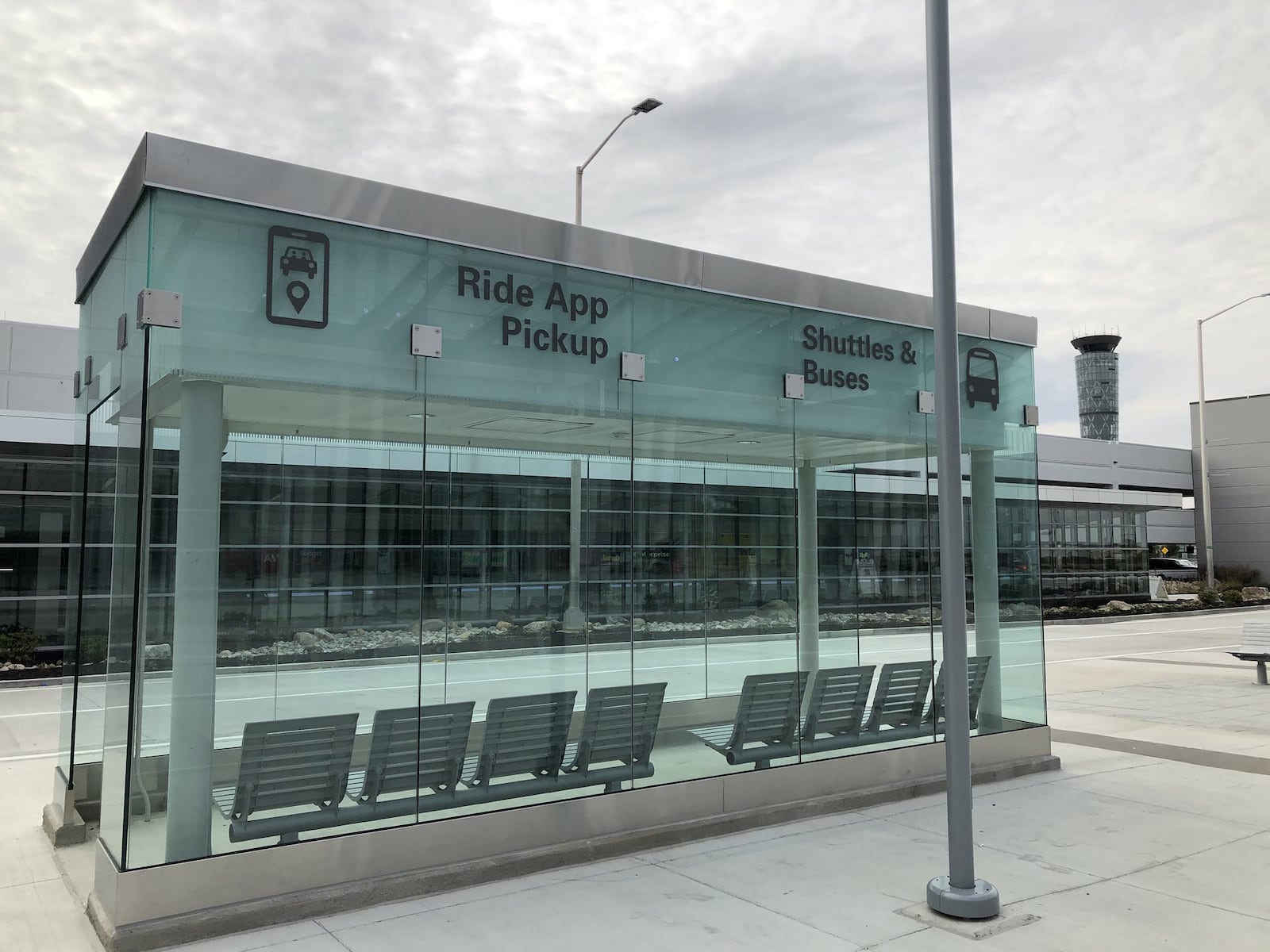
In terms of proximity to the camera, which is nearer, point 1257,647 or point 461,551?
point 461,551

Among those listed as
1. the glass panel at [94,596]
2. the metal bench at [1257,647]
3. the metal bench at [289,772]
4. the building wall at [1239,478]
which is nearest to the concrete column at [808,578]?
the metal bench at [289,772]

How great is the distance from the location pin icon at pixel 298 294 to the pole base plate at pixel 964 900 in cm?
557

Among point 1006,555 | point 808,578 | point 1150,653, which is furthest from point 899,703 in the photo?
point 1150,653

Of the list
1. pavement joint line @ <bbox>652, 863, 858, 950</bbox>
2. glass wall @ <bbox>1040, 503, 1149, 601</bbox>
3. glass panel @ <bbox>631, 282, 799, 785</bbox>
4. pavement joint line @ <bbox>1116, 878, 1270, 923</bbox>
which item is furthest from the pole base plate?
glass wall @ <bbox>1040, 503, 1149, 601</bbox>

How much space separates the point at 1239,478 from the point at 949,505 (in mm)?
63974

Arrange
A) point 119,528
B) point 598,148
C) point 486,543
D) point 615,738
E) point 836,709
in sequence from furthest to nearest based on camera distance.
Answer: point 598,148 → point 836,709 → point 615,738 → point 486,543 → point 119,528

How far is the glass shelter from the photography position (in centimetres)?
620

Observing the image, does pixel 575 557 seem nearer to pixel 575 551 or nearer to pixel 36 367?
pixel 575 551

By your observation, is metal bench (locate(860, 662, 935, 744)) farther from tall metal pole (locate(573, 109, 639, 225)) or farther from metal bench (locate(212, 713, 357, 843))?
tall metal pole (locate(573, 109, 639, 225))

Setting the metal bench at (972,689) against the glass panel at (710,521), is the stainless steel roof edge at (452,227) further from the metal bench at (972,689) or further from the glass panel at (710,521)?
the metal bench at (972,689)

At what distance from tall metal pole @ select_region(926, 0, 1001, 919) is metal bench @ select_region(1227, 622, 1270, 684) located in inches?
593

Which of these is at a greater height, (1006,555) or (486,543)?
(486,543)

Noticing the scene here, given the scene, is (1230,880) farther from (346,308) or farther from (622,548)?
(346,308)

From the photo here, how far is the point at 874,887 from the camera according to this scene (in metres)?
6.62
